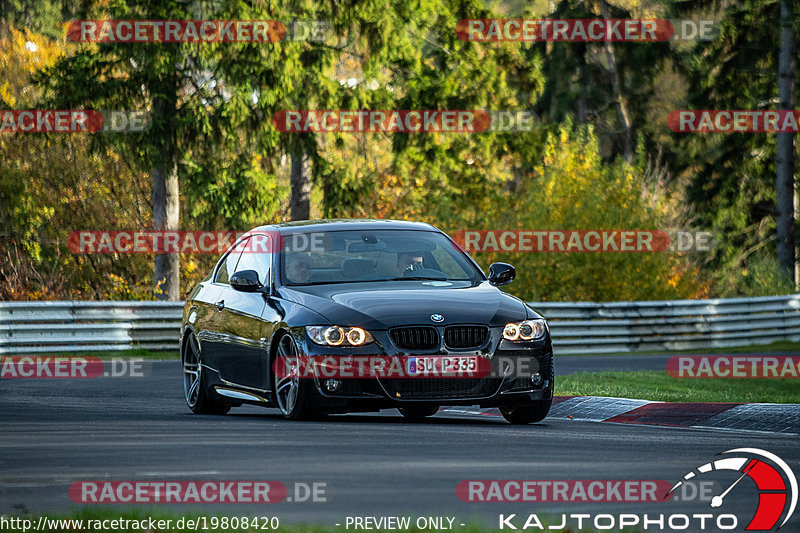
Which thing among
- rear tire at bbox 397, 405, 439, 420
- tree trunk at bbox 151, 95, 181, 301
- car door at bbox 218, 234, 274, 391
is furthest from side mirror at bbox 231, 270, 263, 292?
tree trunk at bbox 151, 95, 181, 301

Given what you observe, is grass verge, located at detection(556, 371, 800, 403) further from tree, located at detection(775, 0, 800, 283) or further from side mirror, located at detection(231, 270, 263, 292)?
tree, located at detection(775, 0, 800, 283)

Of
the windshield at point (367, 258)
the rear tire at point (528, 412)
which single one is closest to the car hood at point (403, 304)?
the windshield at point (367, 258)

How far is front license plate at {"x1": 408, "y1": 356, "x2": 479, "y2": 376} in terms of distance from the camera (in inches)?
447

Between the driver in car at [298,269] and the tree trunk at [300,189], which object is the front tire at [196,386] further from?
the tree trunk at [300,189]

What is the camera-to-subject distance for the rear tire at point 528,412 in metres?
12.1

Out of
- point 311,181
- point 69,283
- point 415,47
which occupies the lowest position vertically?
point 69,283

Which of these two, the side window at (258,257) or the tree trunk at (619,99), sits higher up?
the tree trunk at (619,99)

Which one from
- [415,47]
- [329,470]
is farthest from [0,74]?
[329,470]

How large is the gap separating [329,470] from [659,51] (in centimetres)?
4725

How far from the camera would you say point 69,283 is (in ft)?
131

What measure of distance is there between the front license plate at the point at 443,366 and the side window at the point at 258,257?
201 cm

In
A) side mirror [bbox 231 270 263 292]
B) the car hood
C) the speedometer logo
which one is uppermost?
side mirror [bbox 231 270 263 292]

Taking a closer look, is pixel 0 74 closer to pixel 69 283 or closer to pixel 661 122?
pixel 69 283

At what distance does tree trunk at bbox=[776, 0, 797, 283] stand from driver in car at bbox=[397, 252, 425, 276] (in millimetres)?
28825
